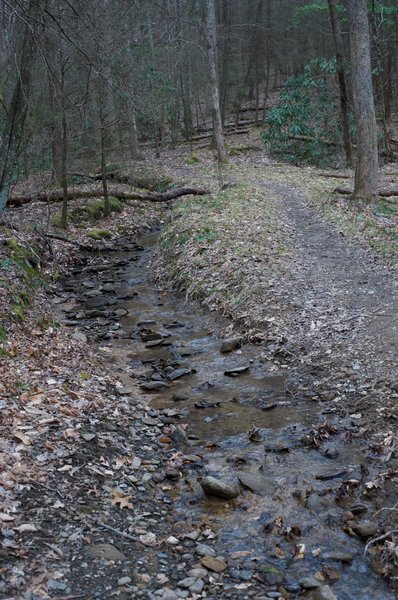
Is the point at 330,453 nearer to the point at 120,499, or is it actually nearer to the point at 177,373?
the point at 120,499

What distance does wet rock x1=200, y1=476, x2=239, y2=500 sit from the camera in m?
4.71

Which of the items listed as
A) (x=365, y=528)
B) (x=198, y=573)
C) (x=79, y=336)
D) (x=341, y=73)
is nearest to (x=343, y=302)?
(x=79, y=336)

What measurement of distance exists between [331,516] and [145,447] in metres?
1.95

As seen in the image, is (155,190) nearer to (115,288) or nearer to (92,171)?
(92,171)

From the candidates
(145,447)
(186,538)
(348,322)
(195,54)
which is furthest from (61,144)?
(195,54)

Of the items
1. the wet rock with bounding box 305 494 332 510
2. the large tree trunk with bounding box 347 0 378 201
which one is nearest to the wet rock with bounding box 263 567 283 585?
the wet rock with bounding box 305 494 332 510

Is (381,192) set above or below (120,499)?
above

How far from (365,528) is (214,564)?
1.16 meters

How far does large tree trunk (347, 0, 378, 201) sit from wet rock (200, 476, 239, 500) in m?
9.80

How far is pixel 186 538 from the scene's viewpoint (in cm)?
420

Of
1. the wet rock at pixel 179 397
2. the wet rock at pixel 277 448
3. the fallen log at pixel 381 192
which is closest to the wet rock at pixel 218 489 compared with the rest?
the wet rock at pixel 277 448

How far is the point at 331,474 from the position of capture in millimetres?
4875

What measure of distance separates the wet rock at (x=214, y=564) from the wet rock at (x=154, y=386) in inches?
127

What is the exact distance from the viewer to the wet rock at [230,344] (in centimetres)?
790
